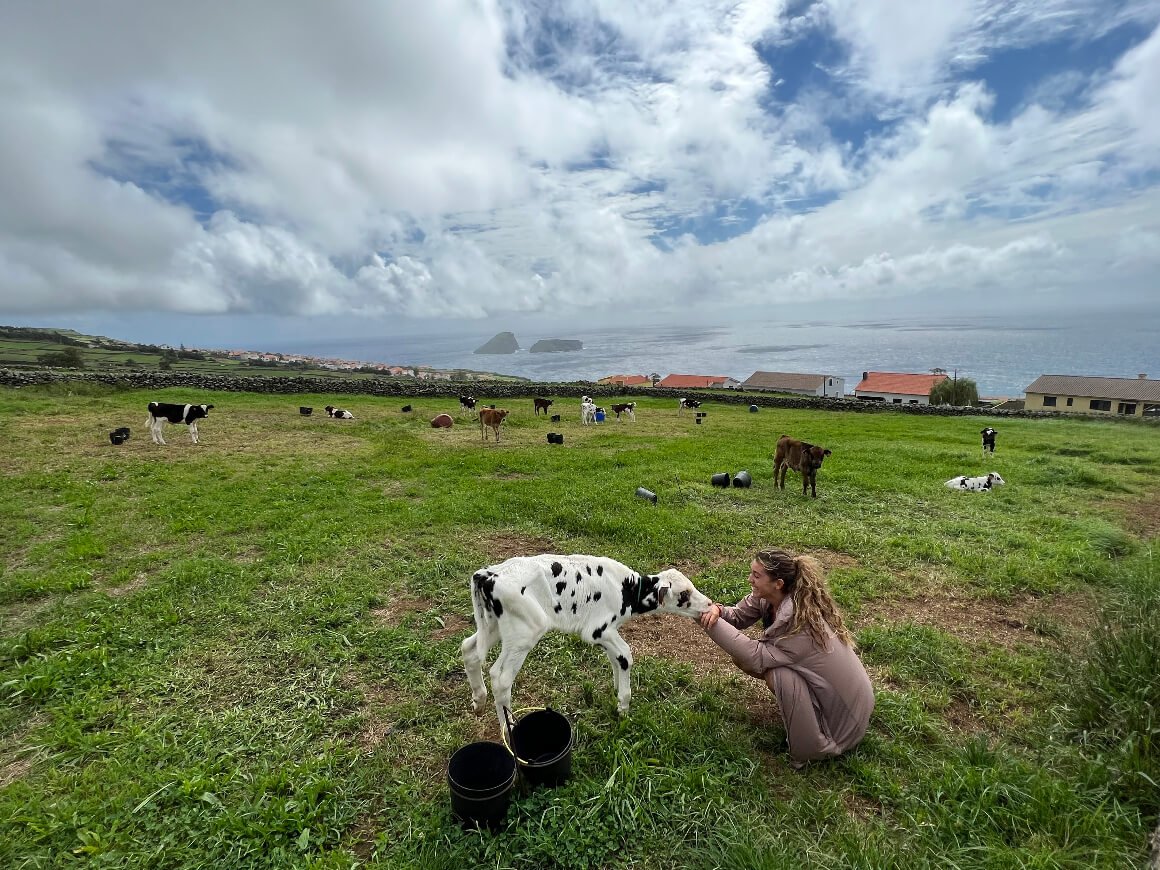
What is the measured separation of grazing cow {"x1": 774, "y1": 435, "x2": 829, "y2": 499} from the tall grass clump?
6216 millimetres

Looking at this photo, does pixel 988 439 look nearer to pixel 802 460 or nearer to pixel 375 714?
pixel 802 460


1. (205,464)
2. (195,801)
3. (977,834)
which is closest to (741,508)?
(977,834)

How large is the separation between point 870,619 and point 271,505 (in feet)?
34.0

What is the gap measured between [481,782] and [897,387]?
257 feet

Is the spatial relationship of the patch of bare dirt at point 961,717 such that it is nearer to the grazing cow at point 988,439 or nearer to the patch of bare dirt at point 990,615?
the patch of bare dirt at point 990,615

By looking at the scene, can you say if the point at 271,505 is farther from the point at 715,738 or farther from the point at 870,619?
the point at 870,619

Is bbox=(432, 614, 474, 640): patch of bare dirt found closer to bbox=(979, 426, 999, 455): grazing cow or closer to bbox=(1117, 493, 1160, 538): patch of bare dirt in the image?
bbox=(1117, 493, 1160, 538): patch of bare dirt

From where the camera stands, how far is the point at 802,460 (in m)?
11.4

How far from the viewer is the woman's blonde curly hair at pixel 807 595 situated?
12.9ft

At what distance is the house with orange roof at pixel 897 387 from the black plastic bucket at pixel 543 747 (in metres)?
71.7

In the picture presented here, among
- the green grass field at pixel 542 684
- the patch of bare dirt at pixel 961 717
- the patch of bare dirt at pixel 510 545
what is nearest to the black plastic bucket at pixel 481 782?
the green grass field at pixel 542 684

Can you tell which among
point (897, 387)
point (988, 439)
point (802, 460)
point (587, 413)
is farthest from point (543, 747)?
point (897, 387)

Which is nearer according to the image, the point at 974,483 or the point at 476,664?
the point at 476,664

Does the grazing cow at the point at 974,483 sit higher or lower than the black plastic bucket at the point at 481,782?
lower
